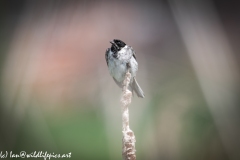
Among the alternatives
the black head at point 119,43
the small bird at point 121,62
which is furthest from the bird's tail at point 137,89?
the black head at point 119,43

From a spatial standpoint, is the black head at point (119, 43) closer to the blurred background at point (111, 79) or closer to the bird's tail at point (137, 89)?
the blurred background at point (111, 79)

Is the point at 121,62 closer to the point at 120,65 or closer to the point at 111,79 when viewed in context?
the point at 120,65

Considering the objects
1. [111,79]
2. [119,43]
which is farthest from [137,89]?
[119,43]

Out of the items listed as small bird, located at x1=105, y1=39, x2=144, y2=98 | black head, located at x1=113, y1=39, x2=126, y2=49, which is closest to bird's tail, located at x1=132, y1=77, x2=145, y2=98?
small bird, located at x1=105, y1=39, x2=144, y2=98

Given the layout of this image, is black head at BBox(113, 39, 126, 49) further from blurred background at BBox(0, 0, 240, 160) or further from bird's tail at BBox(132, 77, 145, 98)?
bird's tail at BBox(132, 77, 145, 98)

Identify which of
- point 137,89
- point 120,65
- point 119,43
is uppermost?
point 119,43

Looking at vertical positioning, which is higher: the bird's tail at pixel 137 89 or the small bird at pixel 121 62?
the small bird at pixel 121 62
